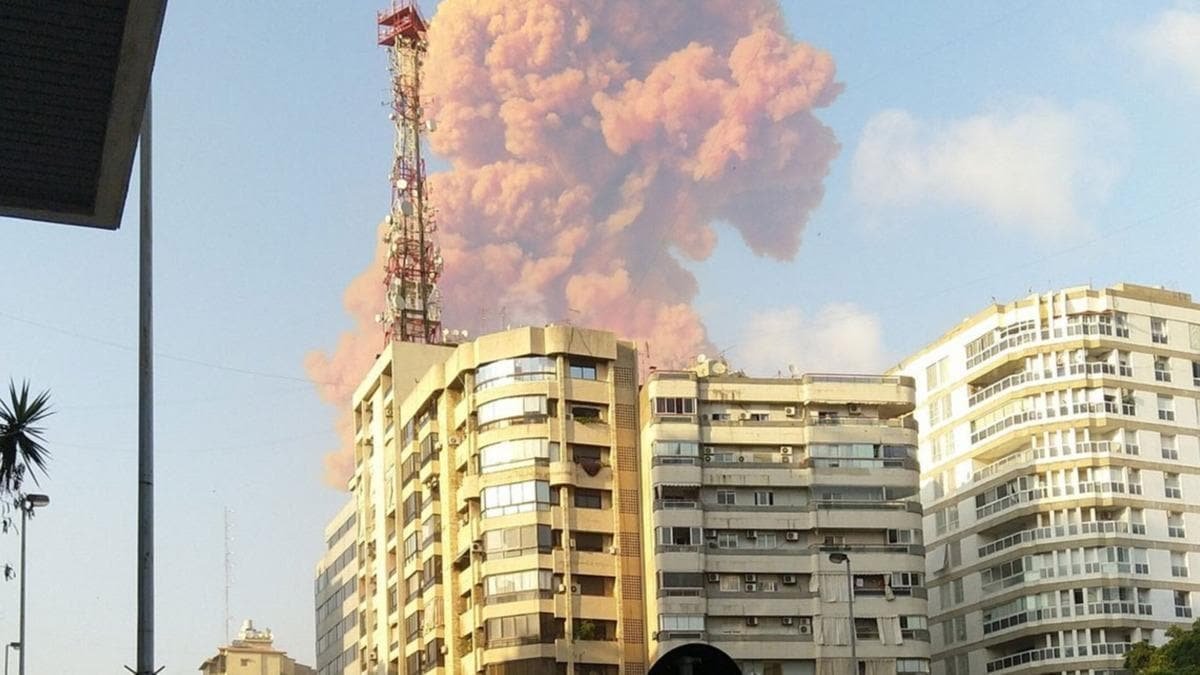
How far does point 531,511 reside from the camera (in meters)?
107

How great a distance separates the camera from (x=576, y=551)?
107 metres

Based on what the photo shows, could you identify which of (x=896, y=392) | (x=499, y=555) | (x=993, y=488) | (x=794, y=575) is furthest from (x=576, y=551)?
(x=993, y=488)

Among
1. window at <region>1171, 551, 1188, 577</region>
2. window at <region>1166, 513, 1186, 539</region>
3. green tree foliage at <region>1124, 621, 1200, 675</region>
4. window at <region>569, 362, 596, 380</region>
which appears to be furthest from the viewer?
window at <region>1166, 513, 1186, 539</region>

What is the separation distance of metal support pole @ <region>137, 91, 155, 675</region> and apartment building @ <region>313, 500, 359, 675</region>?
10722 cm

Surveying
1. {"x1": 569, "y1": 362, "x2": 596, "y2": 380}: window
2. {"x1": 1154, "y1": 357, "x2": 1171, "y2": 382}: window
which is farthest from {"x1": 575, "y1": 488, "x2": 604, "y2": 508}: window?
{"x1": 1154, "y1": 357, "x2": 1171, "y2": 382}: window

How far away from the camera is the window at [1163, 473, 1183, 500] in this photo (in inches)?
4830

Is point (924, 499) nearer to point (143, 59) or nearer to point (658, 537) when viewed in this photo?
point (658, 537)

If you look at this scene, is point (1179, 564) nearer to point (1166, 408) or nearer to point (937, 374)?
point (1166, 408)

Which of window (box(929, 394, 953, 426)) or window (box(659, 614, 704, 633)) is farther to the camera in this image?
window (box(929, 394, 953, 426))

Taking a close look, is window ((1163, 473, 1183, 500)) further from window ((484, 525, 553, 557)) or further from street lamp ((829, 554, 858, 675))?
window ((484, 525, 553, 557))

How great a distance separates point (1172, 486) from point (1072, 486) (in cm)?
713

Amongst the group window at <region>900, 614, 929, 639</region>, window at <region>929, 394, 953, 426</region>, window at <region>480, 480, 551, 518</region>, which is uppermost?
window at <region>929, 394, 953, 426</region>

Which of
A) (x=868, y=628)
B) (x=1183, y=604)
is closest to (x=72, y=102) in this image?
(x=868, y=628)

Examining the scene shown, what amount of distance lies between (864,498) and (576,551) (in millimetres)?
15864
